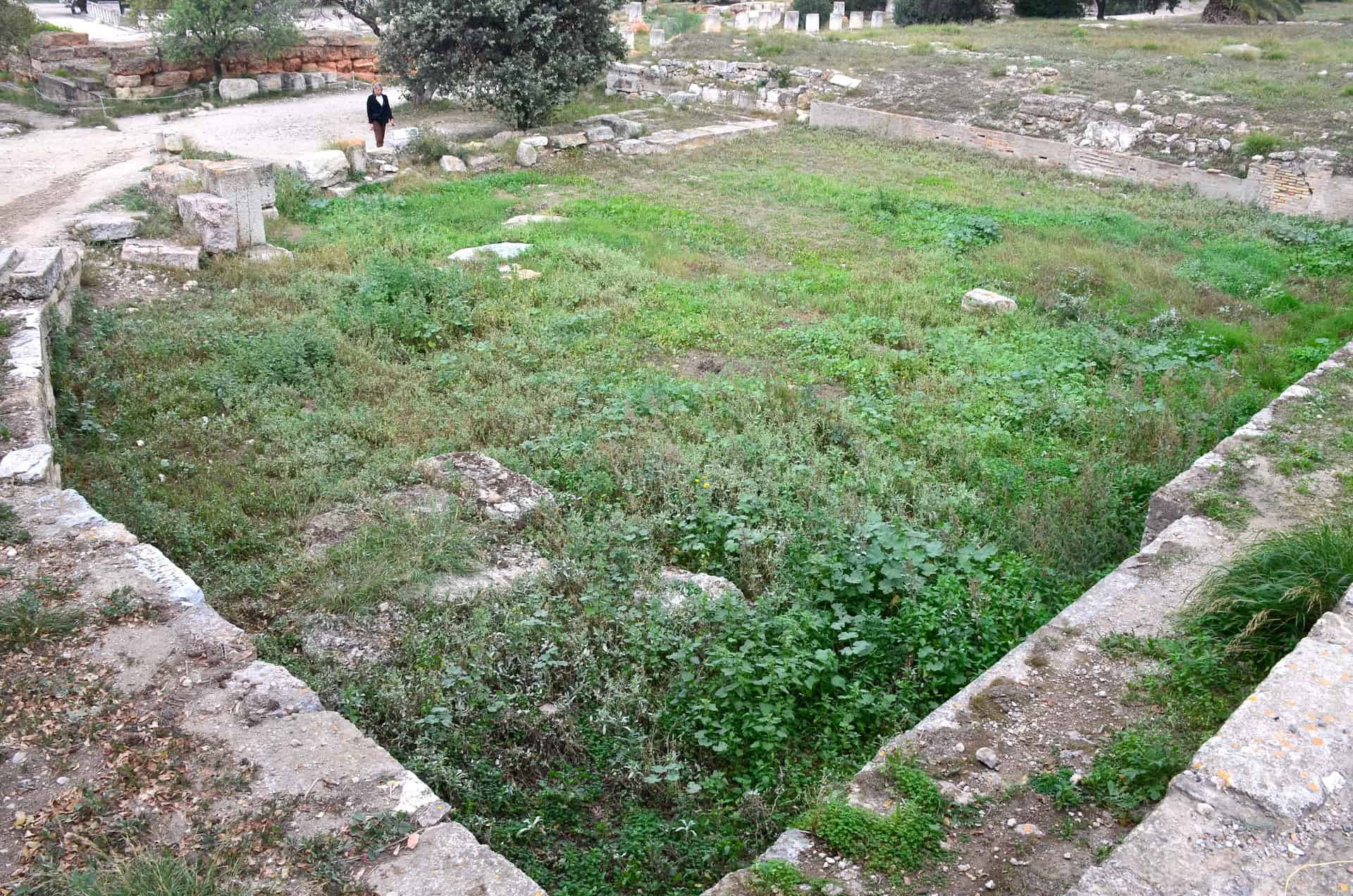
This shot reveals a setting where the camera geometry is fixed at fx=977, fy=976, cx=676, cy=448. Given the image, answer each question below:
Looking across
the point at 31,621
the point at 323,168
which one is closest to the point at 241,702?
the point at 31,621

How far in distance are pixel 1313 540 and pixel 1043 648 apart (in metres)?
1.27

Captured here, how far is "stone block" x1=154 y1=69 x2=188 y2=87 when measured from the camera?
20.5 meters

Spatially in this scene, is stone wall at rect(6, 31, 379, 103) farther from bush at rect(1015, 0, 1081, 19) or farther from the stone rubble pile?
bush at rect(1015, 0, 1081, 19)

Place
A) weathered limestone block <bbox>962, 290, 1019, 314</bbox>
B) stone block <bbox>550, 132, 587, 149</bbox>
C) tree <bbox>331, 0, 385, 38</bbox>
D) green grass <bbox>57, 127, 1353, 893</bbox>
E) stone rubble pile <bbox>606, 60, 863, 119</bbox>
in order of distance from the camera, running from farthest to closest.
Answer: tree <bbox>331, 0, 385, 38</bbox> < stone rubble pile <bbox>606, 60, 863, 119</bbox> < stone block <bbox>550, 132, 587, 149</bbox> < weathered limestone block <bbox>962, 290, 1019, 314</bbox> < green grass <bbox>57, 127, 1353, 893</bbox>

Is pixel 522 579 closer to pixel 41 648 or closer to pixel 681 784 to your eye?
pixel 681 784

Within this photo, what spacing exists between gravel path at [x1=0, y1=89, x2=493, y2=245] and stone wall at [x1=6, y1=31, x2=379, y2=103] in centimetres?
154

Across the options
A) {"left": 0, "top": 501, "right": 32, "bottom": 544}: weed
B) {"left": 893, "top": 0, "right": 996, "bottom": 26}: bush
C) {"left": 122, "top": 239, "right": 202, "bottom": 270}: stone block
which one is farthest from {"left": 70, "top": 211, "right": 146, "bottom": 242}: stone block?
{"left": 893, "top": 0, "right": 996, "bottom": 26}: bush

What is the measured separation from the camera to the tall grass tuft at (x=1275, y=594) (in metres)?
4.08

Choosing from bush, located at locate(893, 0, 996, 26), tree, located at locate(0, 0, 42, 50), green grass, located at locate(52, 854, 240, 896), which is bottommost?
green grass, located at locate(52, 854, 240, 896)

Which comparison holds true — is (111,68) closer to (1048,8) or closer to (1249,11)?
(1048,8)

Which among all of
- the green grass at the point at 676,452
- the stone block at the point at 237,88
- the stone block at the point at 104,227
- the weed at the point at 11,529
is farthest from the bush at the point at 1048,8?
the weed at the point at 11,529

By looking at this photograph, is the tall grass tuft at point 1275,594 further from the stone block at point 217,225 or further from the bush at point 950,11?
the bush at point 950,11

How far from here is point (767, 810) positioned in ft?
12.5

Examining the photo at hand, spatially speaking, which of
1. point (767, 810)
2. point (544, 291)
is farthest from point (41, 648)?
point (544, 291)
